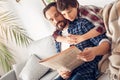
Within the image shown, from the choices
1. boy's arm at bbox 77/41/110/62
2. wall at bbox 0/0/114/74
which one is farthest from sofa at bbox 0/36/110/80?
boy's arm at bbox 77/41/110/62

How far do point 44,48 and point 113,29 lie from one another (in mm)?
1038

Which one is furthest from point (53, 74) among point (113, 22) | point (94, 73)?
point (113, 22)

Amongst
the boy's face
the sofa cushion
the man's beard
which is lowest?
the sofa cushion

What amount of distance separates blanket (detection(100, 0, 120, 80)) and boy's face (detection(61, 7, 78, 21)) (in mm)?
205

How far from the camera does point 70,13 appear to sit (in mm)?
1840

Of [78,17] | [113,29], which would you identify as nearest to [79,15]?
[78,17]

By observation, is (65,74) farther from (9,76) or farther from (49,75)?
(9,76)

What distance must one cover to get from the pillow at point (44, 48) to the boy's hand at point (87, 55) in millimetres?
887

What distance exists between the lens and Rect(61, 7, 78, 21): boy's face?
1825mm

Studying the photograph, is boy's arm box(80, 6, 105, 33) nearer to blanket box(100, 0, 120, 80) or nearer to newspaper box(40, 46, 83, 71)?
blanket box(100, 0, 120, 80)

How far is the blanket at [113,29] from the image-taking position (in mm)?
1595

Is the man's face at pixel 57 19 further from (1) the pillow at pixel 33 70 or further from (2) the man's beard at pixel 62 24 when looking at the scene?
(1) the pillow at pixel 33 70

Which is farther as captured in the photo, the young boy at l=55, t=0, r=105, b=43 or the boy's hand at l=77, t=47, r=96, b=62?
the young boy at l=55, t=0, r=105, b=43

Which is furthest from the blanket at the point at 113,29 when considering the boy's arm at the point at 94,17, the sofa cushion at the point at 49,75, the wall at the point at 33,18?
the wall at the point at 33,18
